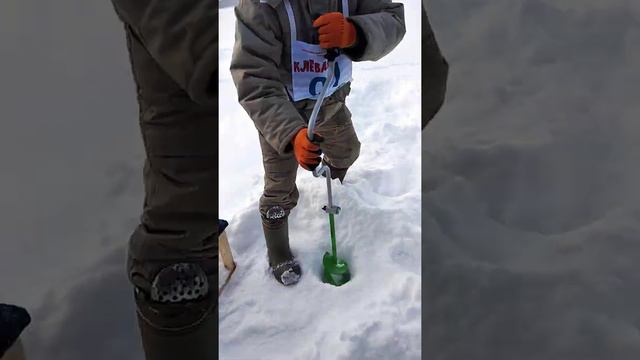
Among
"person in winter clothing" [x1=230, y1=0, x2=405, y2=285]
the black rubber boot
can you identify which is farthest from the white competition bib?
the black rubber boot

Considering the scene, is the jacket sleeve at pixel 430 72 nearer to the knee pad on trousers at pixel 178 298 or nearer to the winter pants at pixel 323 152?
the winter pants at pixel 323 152

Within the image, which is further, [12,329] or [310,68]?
[12,329]

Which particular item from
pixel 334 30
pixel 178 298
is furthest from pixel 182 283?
pixel 334 30

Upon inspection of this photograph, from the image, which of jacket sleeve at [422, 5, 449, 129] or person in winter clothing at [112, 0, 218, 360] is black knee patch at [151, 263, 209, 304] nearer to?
person in winter clothing at [112, 0, 218, 360]

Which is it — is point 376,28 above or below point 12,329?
above

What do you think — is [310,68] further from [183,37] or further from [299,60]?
[183,37]

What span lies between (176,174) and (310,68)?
160 millimetres

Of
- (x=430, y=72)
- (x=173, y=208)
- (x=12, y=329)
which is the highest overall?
(x=430, y=72)

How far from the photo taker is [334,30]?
1.73 feet

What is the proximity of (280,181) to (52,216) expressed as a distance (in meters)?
0.39

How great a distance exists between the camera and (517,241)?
809 mm

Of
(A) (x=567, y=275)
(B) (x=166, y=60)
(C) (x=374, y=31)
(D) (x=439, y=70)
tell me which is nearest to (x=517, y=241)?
(A) (x=567, y=275)

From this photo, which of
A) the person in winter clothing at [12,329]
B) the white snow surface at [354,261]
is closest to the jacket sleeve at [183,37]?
the white snow surface at [354,261]

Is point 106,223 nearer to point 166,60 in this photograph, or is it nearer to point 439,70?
point 166,60
